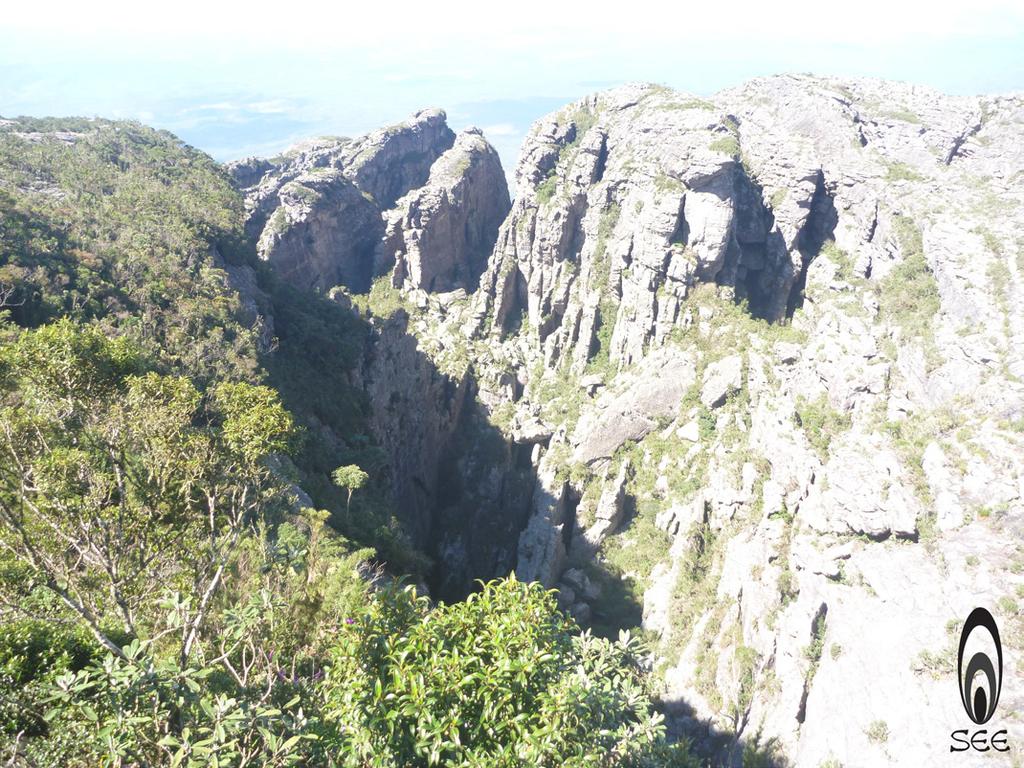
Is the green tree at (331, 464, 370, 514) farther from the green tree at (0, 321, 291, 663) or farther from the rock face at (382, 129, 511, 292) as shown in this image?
the rock face at (382, 129, 511, 292)

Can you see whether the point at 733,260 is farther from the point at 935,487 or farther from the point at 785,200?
the point at 935,487

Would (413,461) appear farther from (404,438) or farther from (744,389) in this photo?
(744,389)

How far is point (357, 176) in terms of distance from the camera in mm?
105875

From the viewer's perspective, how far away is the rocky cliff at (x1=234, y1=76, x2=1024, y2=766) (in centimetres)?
2944

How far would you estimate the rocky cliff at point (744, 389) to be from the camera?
96.6ft

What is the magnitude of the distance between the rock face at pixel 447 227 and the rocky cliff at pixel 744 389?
75 centimetres

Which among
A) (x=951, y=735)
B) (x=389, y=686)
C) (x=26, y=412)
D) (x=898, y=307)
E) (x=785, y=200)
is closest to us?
(x=389, y=686)

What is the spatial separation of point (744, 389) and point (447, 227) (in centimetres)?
6136

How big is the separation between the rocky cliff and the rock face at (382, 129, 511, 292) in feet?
2.47

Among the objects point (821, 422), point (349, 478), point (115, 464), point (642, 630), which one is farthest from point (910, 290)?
point (115, 464)

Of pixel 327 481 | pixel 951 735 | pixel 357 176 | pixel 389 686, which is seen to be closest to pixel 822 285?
pixel 951 735

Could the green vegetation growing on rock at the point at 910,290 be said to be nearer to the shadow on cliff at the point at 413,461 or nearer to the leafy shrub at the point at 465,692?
the shadow on cliff at the point at 413,461

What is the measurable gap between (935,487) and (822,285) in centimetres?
2820

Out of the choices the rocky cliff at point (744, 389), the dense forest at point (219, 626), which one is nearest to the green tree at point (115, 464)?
the dense forest at point (219, 626)
